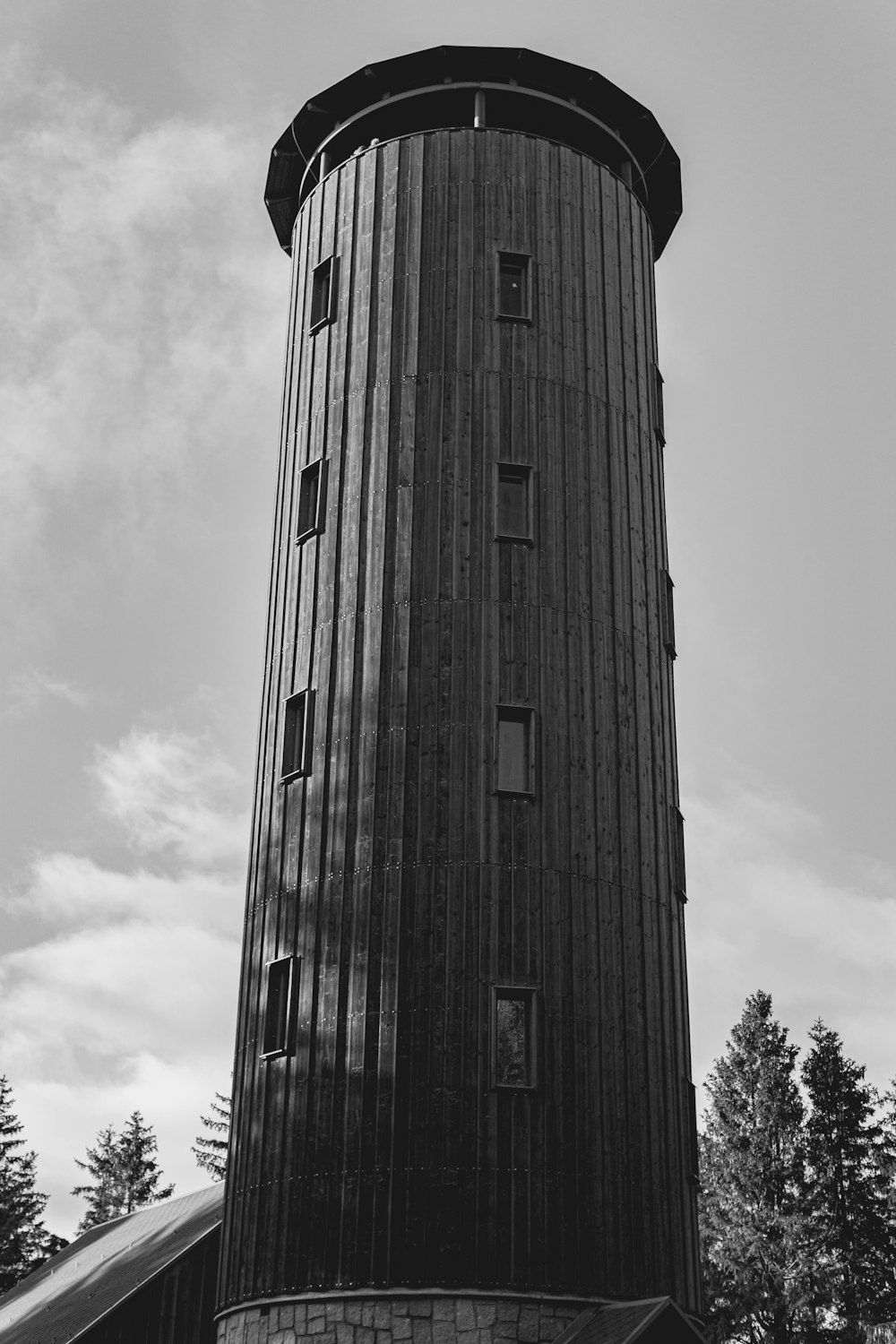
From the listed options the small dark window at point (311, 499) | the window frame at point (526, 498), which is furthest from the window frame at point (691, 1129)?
the small dark window at point (311, 499)

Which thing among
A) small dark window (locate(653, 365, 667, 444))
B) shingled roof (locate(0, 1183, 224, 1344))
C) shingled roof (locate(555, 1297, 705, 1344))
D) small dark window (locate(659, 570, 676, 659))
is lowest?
shingled roof (locate(555, 1297, 705, 1344))

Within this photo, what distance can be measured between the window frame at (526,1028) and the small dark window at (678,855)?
11.7 ft

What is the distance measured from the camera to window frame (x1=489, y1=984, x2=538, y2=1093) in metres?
17.8

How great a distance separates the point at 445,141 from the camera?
2384cm

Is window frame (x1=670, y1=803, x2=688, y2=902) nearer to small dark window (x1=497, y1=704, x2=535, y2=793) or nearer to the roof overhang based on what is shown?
small dark window (x1=497, y1=704, x2=535, y2=793)

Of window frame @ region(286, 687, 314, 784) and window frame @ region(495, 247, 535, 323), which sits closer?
window frame @ region(286, 687, 314, 784)

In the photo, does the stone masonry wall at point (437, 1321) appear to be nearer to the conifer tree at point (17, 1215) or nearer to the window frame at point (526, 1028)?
the window frame at point (526, 1028)

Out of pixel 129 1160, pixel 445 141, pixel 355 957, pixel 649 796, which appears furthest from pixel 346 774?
pixel 129 1160

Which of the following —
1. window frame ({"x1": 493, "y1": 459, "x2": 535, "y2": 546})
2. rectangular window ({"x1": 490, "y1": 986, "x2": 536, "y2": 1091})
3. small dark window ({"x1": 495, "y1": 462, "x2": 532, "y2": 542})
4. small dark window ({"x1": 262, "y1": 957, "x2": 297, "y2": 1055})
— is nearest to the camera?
rectangular window ({"x1": 490, "y1": 986, "x2": 536, "y2": 1091})

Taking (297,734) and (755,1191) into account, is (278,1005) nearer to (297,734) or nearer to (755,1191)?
(297,734)

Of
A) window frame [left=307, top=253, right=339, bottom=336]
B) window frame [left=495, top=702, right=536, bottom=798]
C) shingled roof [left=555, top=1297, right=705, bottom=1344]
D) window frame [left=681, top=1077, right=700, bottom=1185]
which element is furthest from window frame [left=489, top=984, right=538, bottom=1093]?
window frame [left=307, top=253, right=339, bottom=336]

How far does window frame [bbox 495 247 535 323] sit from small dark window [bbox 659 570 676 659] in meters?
4.37

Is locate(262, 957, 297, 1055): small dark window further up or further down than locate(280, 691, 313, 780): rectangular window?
further down

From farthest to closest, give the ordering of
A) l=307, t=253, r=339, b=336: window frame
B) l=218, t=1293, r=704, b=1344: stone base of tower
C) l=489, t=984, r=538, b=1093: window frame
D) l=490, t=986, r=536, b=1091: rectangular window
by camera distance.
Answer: l=307, t=253, r=339, b=336: window frame, l=490, t=986, r=536, b=1091: rectangular window, l=489, t=984, r=538, b=1093: window frame, l=218, t=1293, r=704, b=1344: stone base of tower
